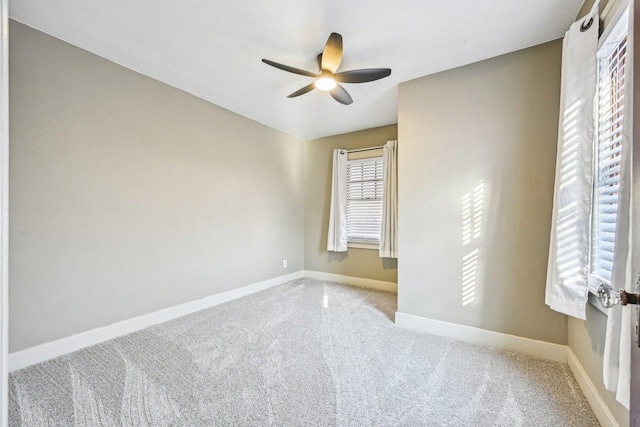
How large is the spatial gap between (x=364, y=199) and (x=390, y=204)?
523 mm

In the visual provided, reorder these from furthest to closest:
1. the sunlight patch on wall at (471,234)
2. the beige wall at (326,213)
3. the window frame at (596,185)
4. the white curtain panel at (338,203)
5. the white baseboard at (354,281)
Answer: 1. the white curtain panel at (338,203)
2. the beige wall at (326,213)
3. the white baseboard at (354,281)
4. the sunlight patch on wall at (471,234)
5. the window frame at (596,185)

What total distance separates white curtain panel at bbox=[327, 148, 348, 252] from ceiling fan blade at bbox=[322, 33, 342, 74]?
7.03 ft

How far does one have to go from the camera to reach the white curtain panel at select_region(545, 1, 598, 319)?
1562 mm

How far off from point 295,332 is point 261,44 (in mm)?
2559

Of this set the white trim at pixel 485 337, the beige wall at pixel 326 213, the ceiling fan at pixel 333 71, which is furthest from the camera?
the beige wall at pixel 326 213

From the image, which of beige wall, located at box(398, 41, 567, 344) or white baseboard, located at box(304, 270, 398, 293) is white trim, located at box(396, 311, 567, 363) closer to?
beige wall, located at box(398, 41, 567, 344)

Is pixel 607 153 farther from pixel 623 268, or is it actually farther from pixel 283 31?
pixel 283 31

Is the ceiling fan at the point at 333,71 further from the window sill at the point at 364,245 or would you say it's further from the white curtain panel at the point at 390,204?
the window sill at the point at 364,245

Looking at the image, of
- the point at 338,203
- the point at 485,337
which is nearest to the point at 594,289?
the point at 485,337

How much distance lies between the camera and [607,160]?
1.48 m

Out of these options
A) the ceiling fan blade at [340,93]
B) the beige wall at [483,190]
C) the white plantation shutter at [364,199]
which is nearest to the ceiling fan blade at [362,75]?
the ceiling fan blade at [340,93]

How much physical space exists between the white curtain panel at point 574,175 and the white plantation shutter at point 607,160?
0.04 meters

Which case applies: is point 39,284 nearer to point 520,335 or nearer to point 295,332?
point 295,332

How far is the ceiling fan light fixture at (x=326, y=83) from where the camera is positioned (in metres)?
2.18
